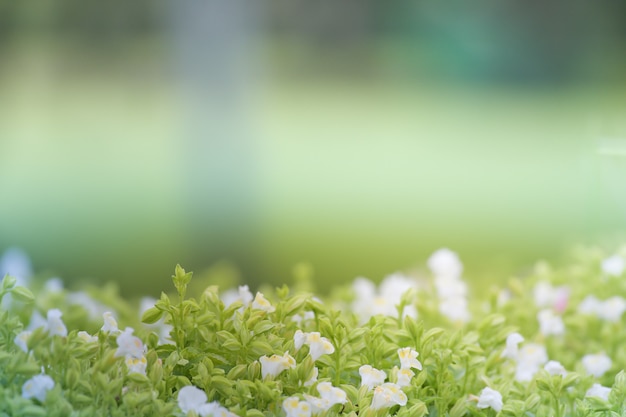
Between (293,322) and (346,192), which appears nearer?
(293,322)

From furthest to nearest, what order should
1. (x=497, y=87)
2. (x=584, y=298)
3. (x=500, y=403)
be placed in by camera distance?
(x=497, y=87) → (x=584, y=298) → (x=500, y=403)

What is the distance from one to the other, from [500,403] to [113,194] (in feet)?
6.88

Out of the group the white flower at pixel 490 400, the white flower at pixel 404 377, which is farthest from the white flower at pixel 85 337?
the white flower at pixel 490 400

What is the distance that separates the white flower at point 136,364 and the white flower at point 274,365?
4.7 inches

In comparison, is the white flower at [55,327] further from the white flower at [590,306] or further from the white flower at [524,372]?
the white flower at [590,306]

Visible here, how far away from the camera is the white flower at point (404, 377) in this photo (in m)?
0.79

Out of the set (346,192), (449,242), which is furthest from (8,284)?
(346,192)

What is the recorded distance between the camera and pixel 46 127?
9.19 feet

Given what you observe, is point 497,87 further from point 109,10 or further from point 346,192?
point 109,10

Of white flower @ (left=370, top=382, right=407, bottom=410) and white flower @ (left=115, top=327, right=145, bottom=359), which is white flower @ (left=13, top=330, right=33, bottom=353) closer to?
white flower @ (left=115, top=327, right=145, bottom=359)

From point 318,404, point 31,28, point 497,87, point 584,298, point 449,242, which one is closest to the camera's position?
point 318,404

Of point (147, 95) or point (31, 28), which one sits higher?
point (31, 28)

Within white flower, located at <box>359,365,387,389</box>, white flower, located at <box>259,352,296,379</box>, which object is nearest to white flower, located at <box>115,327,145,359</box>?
white flower, located at <box>259,352,296,379</box>

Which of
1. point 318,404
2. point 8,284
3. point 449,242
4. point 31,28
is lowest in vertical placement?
point 449,242
